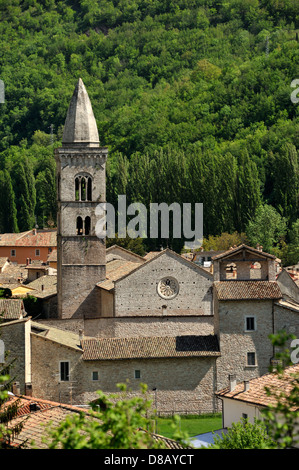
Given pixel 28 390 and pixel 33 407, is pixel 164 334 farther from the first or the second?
pixel 33 407

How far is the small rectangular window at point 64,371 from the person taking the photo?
4316 centimetres

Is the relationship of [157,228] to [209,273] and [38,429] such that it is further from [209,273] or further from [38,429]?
[38,429]

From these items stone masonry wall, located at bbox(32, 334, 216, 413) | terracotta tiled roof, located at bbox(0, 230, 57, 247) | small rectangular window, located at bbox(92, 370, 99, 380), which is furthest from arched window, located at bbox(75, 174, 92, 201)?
terracotta tiled roof, located at bbox(0, 230, 57, 247)

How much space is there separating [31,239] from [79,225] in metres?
35.6

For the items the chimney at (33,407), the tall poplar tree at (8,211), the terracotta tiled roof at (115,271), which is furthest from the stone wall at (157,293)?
the tall poplar tree at (8,211)

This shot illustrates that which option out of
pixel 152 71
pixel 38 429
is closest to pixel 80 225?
pixel 38 429

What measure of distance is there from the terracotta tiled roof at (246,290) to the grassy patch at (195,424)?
14.2 feet

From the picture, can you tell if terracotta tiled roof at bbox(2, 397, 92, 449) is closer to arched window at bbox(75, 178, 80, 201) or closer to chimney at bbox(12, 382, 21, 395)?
chimney at bbox(12, 382, 21, 395)

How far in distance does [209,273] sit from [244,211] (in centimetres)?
3171

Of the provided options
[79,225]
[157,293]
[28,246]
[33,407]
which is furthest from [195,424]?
[28,246]

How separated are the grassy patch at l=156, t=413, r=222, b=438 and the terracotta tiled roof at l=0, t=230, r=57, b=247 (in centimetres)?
4897

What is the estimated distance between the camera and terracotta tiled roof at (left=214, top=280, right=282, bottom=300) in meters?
44.0

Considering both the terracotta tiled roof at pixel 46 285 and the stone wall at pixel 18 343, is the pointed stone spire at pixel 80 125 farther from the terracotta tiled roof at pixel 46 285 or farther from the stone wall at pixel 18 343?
the stone wall at pixel 18 343

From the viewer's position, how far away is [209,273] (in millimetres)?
53031
